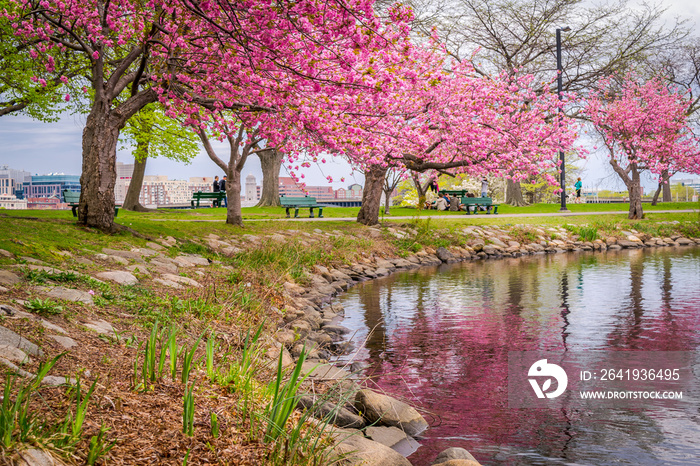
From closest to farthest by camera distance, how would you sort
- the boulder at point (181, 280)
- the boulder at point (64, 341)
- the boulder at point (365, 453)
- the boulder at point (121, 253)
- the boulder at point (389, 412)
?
Result: the boulder at point (365, 453)
the boulder at point (64, 341)
the boulder at point (389, 412)
the boulder at point (181, 280)
the boulder at point (121, 253)

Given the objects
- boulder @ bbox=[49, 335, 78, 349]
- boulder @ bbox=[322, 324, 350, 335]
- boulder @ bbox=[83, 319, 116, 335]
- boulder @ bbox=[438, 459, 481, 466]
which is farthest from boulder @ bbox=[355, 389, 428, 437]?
boulder @ bbox=[322, 324, 350, 335]

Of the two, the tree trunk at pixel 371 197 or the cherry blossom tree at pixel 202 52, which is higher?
the cherry blossom tree at pixel 202 52

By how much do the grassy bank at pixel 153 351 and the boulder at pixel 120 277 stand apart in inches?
6.2

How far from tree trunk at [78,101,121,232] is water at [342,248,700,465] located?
573 centimetres

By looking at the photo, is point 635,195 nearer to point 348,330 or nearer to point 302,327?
point 348,330

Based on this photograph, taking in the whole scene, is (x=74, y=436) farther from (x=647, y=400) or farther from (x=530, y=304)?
(x=530, y=304)

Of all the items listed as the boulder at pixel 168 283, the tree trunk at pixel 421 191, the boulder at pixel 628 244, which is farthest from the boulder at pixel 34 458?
the tree trunk at pixel 421 191

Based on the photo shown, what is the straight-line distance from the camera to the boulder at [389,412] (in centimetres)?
565

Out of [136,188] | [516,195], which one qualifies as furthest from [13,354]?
[516,195]

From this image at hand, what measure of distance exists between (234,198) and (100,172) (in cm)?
614

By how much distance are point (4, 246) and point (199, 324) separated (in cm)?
412

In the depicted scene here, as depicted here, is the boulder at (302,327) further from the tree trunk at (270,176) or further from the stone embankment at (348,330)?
the tree trunk at (270,176)

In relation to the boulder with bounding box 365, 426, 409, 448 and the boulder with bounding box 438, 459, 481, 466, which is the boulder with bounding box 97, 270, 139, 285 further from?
the boulder with bounding box 438, 459, 481, 466

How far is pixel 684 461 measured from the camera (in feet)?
16.6
